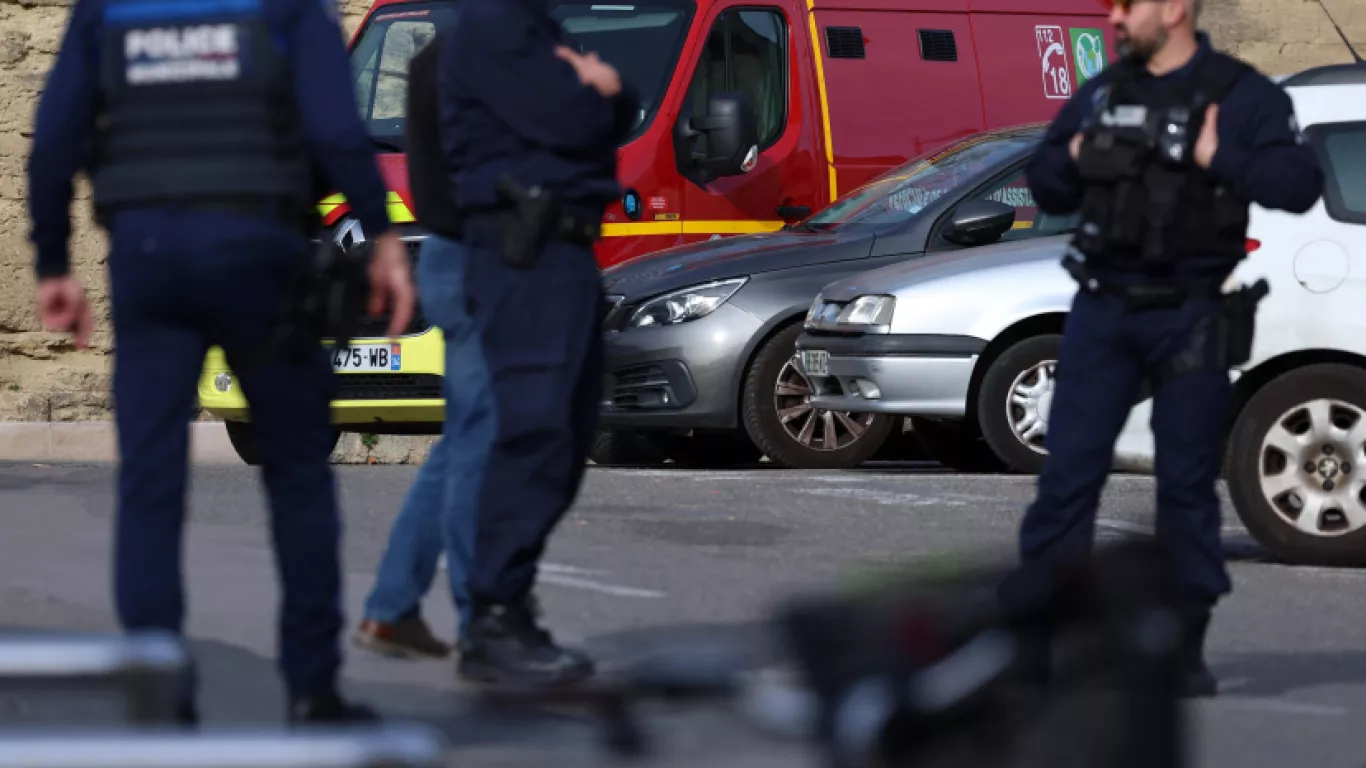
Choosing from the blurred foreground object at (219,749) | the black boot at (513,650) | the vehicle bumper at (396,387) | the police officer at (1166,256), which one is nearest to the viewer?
the blurred foreground object at (219,749)

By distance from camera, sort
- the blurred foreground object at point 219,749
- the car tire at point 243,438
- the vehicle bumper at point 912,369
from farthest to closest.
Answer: the car tire at point 243,438 < the vehicle bumper at point 912,369 < the blurred foreground object at point 219,749

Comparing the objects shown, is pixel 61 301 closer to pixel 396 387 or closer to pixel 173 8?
pixel 173 8

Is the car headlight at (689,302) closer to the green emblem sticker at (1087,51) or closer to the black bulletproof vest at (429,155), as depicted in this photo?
the green emblem sticker at (1087,51)

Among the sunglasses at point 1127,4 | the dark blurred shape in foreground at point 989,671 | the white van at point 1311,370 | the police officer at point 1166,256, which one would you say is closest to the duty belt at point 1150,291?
the police officer at point 1166,256

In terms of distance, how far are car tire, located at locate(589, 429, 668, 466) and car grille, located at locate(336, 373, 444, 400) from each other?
1.61m

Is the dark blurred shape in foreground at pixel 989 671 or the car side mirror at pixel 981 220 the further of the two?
the car side mirror at pixel 981 220

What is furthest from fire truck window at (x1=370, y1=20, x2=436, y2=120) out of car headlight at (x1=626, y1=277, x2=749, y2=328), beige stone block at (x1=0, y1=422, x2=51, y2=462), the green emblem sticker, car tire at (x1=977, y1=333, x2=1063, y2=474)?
the green emblem sticker

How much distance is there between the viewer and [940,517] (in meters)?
9.98

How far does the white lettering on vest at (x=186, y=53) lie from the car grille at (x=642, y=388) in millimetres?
7525

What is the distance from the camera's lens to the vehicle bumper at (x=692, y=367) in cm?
1205

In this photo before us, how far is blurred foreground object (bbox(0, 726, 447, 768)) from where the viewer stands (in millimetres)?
2172

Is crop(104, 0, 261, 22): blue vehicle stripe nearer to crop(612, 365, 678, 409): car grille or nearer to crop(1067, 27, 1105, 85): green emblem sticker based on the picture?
crop(612, 365, 678, 409): car grille

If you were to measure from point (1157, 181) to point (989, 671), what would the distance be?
329 cm

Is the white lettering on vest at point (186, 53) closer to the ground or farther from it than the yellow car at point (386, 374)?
farther from it
